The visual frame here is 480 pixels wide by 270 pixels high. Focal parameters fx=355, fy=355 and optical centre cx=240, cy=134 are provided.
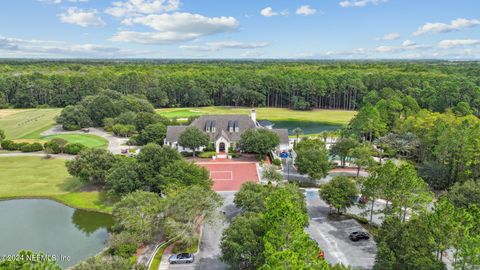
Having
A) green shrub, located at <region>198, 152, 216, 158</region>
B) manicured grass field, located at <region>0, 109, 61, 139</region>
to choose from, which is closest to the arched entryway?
green shrub, located at <region>198, 152, 216, 158</region>

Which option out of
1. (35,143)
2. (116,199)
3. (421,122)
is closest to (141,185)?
(116,199)

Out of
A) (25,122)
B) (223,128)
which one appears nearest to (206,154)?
(223,128)

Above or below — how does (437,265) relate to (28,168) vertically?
above

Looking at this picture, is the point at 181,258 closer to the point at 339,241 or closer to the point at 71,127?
the point at 339,241

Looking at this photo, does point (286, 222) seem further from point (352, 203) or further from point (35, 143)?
point (35, 143)

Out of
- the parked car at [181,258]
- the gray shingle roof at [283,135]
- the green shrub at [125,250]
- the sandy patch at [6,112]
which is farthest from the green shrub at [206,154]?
the sandy patch at [6,112]

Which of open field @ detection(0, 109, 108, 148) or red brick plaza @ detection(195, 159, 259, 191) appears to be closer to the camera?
red brick plaza @ detection(195, 159, 259, 191)

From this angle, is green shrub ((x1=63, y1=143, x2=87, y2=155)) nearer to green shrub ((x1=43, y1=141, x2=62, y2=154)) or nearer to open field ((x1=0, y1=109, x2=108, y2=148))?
green shrub ((x1=43, y1=141, x2=62, y2=154))
